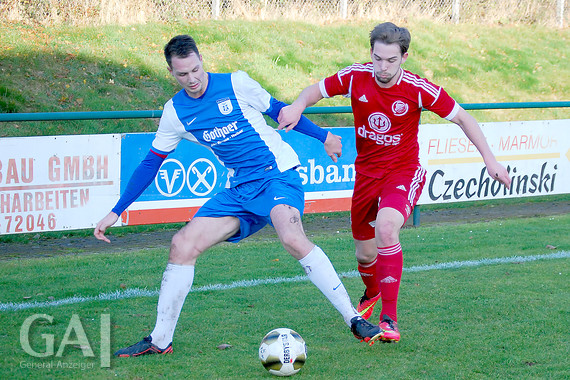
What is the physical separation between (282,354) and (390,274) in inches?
41.9

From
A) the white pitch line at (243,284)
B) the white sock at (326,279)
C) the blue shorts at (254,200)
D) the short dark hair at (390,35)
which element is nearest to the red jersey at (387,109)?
the short dark hair at (390,35)

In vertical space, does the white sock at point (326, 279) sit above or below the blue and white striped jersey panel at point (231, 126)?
below

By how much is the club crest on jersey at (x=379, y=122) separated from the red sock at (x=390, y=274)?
2.85 feet

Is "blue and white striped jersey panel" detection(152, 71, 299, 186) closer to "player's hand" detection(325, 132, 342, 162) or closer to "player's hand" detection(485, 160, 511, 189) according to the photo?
"player's hand" detection(325, 132, 342, 162)

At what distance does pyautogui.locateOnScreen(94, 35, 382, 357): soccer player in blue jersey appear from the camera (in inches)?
175

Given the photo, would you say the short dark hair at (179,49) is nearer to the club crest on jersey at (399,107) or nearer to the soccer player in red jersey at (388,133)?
the soccer player in red jersey at (388,133)

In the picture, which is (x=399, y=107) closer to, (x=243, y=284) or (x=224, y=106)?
(x=224, y=106)

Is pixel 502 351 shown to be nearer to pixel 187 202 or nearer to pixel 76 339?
pixel 76 339

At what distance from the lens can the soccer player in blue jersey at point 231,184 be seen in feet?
14.6

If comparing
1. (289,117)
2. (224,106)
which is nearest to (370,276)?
(289,117)

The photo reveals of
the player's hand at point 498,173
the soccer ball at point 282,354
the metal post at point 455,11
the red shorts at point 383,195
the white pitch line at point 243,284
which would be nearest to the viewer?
the soccer ball at point 282,354

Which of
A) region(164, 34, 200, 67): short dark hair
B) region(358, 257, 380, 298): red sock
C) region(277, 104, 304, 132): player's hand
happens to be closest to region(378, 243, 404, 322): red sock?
region(358, 257, 380, 298): red sock

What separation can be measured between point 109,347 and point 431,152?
5.89m

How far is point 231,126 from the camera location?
15.4 ft
